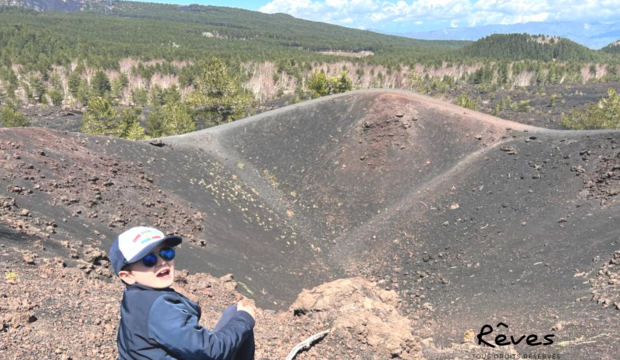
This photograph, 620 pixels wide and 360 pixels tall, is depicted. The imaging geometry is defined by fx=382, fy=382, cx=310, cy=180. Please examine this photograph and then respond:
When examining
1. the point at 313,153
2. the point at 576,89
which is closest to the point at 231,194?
the point at 313,153

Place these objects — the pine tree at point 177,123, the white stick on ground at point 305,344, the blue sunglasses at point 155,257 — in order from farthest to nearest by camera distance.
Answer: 1. the pine tree at point 177,123
2. the white stick on ground at point 305,344
3. the blue sunglasses at point 155,257

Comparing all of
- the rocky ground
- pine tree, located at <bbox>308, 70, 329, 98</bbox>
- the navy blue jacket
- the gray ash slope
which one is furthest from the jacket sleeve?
pine tree, located at <bbox>308, 70, 329, 98</bbox>

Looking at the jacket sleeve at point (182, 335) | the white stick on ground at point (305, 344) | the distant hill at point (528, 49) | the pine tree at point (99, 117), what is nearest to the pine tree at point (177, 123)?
the pine tree at point (99, 117)

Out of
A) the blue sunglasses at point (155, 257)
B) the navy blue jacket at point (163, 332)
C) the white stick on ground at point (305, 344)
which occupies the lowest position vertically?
the white stick on ground at point (305, 344)

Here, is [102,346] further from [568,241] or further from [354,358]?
[568,241]

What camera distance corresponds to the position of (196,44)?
146m

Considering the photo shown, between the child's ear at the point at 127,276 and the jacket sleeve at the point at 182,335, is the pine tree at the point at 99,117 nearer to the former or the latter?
the child's ear at the point at 127,276

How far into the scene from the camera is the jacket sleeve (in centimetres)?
280

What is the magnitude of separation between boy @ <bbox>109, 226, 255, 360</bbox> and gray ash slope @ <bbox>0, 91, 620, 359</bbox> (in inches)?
305

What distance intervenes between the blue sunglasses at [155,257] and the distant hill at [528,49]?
155754 mm

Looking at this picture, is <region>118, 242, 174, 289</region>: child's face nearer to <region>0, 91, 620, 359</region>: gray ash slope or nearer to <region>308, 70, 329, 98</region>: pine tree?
<region>0, 91, 620, 359</region>: gray ash slope

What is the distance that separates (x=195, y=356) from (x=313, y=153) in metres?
21.6

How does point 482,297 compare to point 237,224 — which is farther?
point 237,224

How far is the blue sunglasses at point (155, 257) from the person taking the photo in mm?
2955
